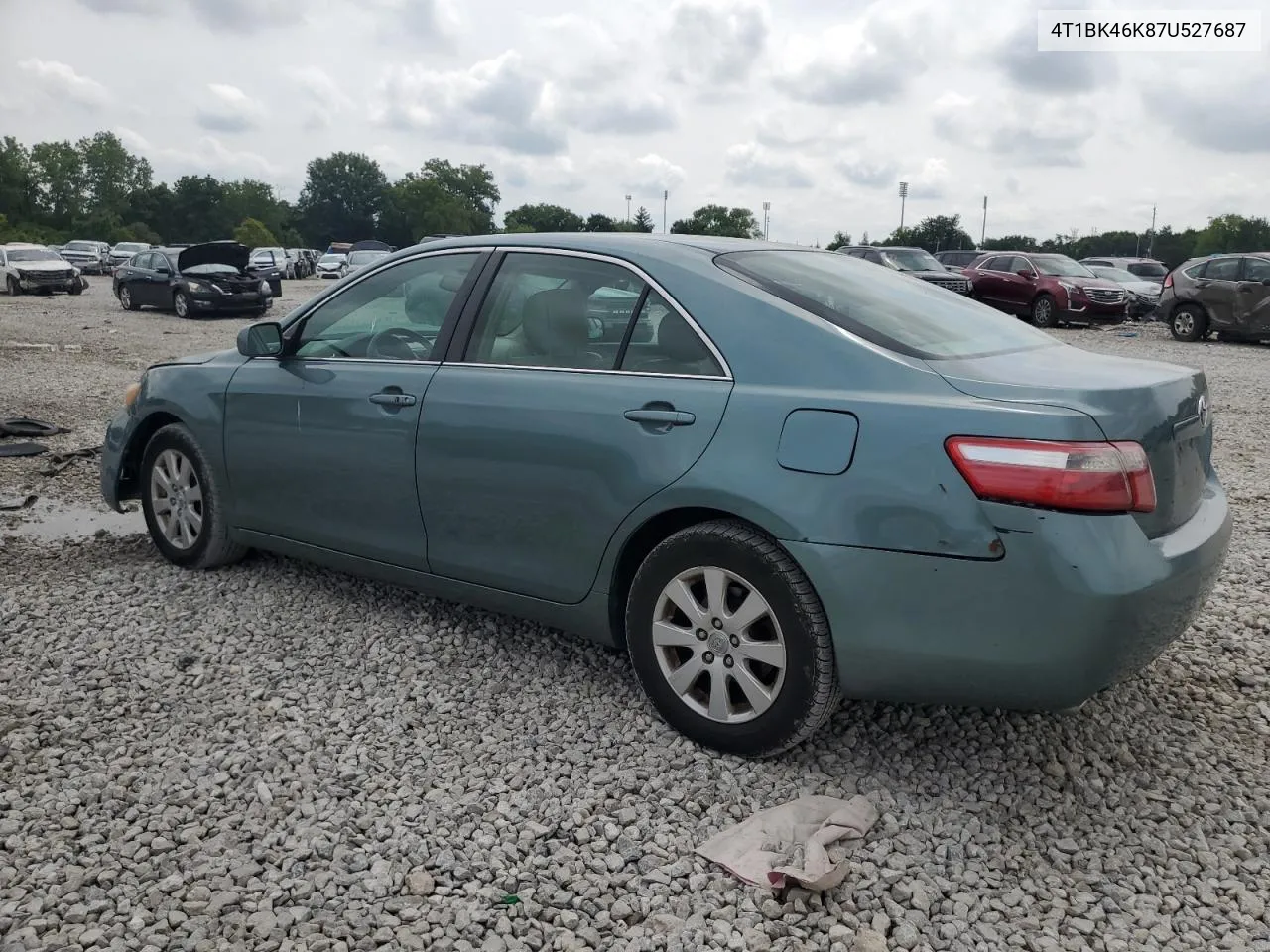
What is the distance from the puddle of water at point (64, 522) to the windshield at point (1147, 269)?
28657 millimetres

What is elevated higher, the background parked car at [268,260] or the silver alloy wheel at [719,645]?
the background parked car at [268,260]

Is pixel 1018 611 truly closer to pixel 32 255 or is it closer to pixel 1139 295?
pixel 1139 295

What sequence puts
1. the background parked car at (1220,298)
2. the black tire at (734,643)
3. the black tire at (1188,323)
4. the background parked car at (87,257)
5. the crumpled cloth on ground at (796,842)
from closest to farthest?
the crumpled cloth on ground at (796,842) < the black tire at (734,643) < the background parked car at (1220,298) < the black tire at (1188,323) < the background parked car at (87,257)

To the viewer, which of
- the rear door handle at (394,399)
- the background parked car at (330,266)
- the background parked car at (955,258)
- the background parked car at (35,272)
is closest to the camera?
the rear door handle at (394,399)

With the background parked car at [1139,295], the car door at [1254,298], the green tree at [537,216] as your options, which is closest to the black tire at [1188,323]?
the car door at [1254,298]

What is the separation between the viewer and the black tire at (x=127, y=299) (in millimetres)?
23938

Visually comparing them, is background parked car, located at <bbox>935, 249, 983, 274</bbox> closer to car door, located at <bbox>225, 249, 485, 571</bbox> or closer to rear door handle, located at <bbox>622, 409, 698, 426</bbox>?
car door, located at <bbox>225, 249, 485, 571</bbox>

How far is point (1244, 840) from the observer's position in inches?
115

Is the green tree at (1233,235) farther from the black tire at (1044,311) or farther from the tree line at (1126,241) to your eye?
the black tire at (1044,311)

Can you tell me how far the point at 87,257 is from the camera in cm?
4788

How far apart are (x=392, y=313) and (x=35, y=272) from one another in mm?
29373

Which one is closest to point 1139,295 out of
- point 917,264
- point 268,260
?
point 917,264

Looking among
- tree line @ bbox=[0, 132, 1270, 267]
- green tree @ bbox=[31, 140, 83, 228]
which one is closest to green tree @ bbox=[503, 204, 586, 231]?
tree line @ bbox=[0, 132, 1270, 267]

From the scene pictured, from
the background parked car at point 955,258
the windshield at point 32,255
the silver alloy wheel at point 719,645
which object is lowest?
the silver alloy wheel at point 719,645
